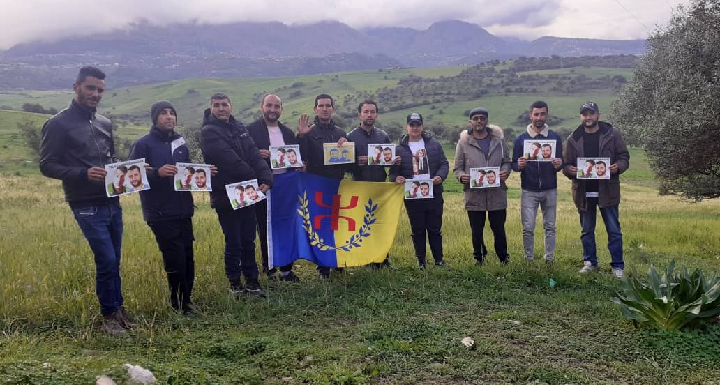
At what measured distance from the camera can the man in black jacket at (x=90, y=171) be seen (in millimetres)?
5473

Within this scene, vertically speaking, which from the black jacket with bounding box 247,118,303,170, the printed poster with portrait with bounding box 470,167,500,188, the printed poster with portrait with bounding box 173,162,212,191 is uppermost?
the black jacket with bounding box 247,118,303,170

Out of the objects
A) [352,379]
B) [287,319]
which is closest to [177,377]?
[352,379]

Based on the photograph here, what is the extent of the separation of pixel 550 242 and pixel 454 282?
83.5 inches

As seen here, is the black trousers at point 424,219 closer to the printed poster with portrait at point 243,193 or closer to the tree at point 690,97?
the printed poster with portrait at point 243,193

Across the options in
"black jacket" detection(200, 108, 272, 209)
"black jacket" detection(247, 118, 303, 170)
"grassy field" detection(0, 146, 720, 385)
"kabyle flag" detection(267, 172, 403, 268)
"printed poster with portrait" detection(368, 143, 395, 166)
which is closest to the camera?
"grassy field" detection(0, 146, 720, 385)

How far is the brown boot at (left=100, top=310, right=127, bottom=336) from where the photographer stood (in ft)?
18.5

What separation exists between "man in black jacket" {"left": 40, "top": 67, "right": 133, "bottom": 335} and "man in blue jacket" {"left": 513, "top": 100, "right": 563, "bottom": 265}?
6014 mm

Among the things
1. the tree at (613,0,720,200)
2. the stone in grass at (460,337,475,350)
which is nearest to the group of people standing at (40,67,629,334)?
the stone in grass at (460,337,475,350)

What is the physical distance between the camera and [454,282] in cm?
779

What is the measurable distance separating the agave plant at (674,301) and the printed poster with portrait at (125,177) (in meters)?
5.66

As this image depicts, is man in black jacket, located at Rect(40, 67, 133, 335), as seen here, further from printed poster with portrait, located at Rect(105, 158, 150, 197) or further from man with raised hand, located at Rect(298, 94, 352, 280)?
man with raised hand, located at Rect(298, 94, 352, 280)

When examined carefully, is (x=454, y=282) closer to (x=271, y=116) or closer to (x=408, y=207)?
(x=408, y=207)

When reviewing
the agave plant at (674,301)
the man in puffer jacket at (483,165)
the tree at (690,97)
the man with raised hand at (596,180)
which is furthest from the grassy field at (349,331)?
the tree at (690,97)

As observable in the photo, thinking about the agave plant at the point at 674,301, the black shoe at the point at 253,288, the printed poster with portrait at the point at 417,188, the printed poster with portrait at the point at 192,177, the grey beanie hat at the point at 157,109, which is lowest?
the black shoe at the point at 253,288
